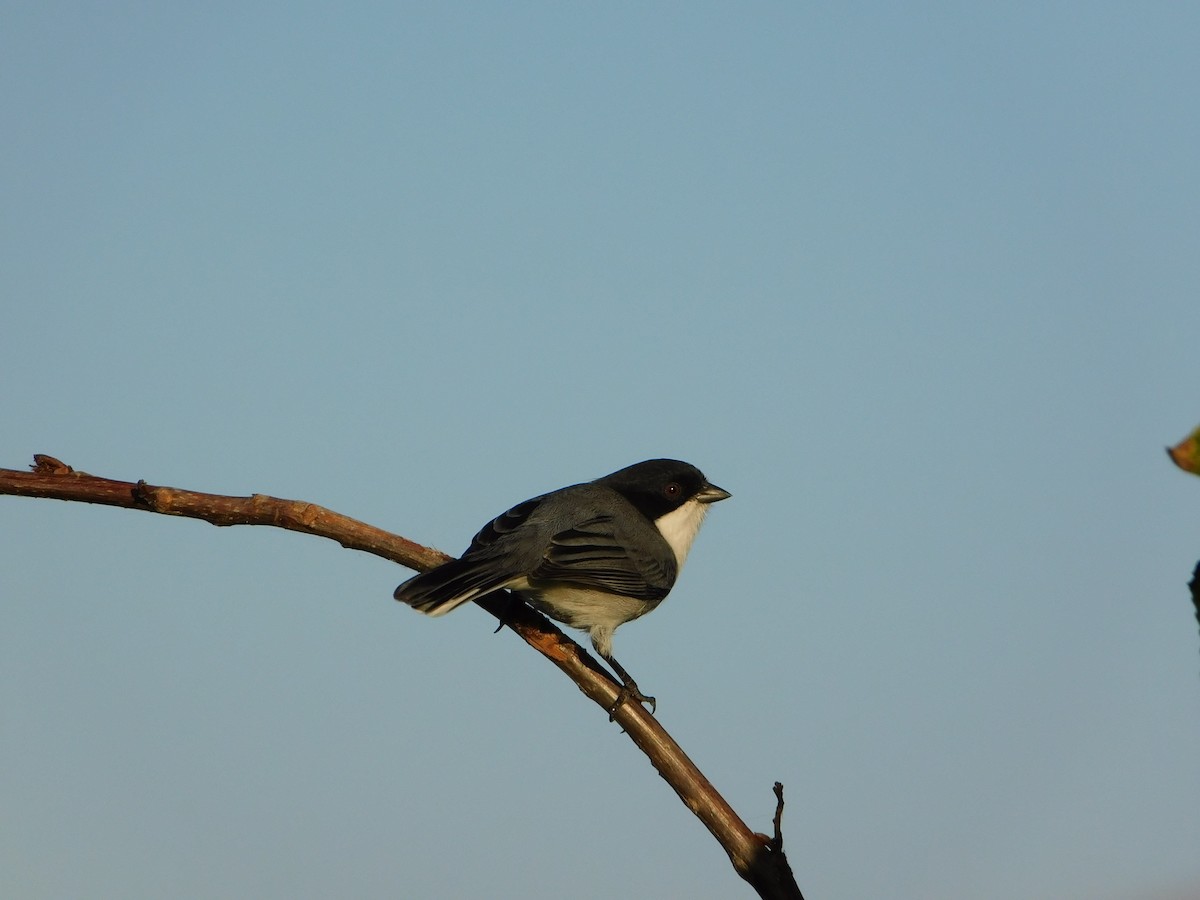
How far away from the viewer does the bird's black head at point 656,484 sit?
8547 mm

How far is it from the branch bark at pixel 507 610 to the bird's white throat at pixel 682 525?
8.40ft

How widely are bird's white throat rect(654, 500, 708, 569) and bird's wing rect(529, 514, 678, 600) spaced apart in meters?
0.42

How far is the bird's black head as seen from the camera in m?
8.55

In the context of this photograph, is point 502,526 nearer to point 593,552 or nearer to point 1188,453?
point 593,552

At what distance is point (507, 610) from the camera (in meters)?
6.14

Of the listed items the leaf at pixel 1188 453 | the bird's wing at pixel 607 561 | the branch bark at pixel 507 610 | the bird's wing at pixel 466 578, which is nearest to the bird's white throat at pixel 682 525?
the bird's wing at pixel 607 561

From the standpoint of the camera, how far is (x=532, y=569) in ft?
22.5

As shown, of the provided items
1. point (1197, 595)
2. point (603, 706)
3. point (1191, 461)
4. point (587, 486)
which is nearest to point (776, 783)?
point (603, 706)

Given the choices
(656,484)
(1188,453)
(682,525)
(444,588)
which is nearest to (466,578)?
(444,588)

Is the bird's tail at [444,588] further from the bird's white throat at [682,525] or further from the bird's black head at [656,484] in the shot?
the bird's white throat at [682,525]

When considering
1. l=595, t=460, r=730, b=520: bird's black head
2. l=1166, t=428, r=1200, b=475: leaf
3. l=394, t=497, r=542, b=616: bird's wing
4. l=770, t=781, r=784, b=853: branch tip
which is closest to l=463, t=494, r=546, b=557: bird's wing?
l=394, t=497, r=542, b=616: bird's wing

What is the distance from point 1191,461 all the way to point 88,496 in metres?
4.66

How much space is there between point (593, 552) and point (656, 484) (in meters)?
1.39

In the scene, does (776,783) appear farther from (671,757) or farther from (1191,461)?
(1191,461)
